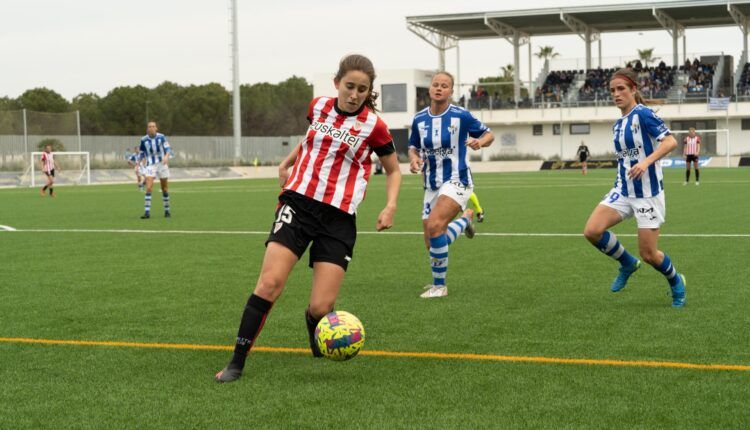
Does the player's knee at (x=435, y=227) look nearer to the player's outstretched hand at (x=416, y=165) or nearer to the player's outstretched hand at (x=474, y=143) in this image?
the player's outstretched hand at (x=416, y=165)

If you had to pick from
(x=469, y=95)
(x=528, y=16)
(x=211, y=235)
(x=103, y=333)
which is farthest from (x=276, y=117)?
(x=103, y=333)

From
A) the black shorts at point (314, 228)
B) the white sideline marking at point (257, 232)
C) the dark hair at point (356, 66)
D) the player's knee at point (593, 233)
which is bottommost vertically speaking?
the white sideline marking at point (257, 232)

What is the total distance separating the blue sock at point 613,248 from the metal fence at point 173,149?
43.3 meters

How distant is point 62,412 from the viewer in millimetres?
5152

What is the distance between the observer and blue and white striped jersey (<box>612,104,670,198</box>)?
8.41 metres

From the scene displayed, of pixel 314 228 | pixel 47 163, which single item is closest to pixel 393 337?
pixel 314 228

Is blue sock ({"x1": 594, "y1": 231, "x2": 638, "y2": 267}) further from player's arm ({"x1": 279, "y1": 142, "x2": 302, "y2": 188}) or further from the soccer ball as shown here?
the soccer ball

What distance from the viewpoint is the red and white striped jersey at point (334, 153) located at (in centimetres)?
613

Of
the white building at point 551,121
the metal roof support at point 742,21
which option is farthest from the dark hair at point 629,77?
the metal roof support at point 742,21

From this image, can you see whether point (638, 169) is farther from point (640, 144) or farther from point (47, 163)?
point (47, 163)

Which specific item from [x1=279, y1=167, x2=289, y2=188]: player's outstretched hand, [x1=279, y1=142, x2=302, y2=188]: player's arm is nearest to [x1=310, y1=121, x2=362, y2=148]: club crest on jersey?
[x1=279, y1=142, x2=302, y2=188]: player's arm

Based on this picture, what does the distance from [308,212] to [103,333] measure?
232cm

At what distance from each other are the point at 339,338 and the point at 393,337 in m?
1.34

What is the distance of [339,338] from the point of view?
588 cm
